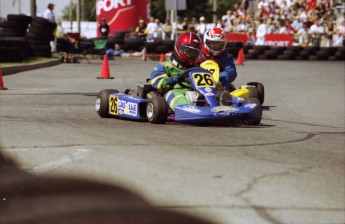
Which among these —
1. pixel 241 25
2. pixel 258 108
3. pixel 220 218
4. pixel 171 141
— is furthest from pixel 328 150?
pixel 241 25

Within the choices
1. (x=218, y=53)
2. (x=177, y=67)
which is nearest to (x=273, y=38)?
(x=218, y=53)

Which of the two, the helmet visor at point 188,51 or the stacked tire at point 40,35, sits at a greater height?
the helmet visor at point 188,51

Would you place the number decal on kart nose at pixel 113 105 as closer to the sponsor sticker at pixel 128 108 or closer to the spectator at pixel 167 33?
the sponsor sticker at pixel 128 108

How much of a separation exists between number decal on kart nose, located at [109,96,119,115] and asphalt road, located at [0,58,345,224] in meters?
0.21

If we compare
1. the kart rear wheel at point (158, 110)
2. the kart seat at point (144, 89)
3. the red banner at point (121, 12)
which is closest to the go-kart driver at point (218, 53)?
the kart seat at point (144, 89)

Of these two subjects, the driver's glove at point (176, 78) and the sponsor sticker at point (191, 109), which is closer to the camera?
the sponsor sticker at point (191, 109)

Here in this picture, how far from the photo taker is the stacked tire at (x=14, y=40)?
20.8 meters

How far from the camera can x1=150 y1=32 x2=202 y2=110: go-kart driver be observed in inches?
398

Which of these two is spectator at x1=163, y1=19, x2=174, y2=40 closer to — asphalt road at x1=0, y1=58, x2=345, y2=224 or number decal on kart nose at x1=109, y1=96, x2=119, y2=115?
asphalt road at x1=0, y1=58, x2=345, y2=224

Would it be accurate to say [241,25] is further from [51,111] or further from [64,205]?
[64,205]

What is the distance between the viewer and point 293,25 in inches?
1321

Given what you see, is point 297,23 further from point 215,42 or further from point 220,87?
point 220,87

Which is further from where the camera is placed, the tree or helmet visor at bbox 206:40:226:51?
the tree

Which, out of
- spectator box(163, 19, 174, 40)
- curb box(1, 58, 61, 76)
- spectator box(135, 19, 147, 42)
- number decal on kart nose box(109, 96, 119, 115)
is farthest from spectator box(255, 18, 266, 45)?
number decal on kart nose box(109, 96, 119, 115)
